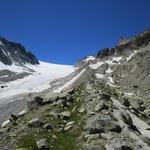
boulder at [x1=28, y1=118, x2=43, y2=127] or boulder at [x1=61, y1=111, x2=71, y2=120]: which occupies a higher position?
boulder at [x1=61, y1=111, x2=71, y2=120]

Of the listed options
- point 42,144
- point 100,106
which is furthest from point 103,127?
point 100,106

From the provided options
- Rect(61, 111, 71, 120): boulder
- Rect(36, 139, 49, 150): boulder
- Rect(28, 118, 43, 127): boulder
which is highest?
Rect(61, 111, 71, 120): boulder

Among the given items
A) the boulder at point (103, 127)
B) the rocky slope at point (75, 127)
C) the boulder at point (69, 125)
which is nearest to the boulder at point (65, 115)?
the rocky slope at point (75, 127)

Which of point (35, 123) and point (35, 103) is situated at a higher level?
point (35, 103)

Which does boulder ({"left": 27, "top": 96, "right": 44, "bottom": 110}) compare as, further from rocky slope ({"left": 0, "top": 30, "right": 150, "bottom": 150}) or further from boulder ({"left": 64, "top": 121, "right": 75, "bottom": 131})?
boulder ({"left": 64, "top": 121, "right": 75, "bottom": 131})

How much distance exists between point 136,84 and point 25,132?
50.2m

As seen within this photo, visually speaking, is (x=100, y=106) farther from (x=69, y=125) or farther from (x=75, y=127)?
(x=75, y=127)

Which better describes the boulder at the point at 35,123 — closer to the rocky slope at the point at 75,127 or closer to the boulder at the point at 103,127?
the rocky slope at the point at 75,127

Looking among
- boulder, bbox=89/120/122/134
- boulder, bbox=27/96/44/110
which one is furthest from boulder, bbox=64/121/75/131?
boulder, bbox=27/96/44/110

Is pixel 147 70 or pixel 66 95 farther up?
pixel 147 70

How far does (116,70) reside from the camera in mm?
93750

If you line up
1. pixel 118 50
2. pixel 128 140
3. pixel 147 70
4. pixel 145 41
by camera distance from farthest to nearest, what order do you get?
1. pixel 118 50
2. pixel 145 41
3. pixel 147 70
4. pixel 128 140

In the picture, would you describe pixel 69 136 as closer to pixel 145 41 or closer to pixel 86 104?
pixel 86 104

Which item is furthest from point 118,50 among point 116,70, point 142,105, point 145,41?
point 142,105
